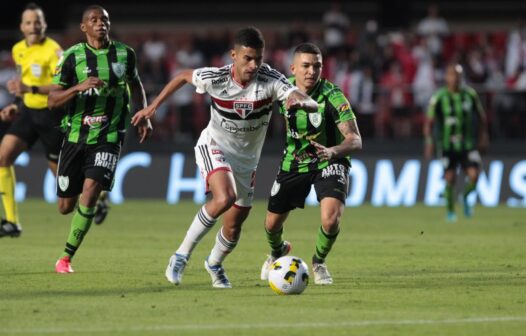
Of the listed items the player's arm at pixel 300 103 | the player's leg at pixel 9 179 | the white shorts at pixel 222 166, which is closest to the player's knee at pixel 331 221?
the white shorts at pixel 222 166

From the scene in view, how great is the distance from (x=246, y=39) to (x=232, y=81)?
0.47 metres

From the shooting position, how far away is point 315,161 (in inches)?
417

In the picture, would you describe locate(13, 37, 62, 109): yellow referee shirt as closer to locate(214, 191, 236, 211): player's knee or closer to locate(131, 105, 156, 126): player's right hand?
locate(131, 105, 156, 126): player's right hand

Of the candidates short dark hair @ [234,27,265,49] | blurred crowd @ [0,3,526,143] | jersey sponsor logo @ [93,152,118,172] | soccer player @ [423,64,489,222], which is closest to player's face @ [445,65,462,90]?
soccer player @ [423,64,489,222]

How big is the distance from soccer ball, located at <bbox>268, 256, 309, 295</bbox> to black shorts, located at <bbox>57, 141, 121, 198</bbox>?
2.26 metres

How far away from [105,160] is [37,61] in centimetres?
358

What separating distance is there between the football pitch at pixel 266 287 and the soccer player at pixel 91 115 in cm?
65

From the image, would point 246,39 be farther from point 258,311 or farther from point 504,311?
point 504,311

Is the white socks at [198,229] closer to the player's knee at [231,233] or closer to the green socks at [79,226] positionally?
the player's knee at [231,233]

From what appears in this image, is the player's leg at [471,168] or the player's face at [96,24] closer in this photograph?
the player's face at [96,24]

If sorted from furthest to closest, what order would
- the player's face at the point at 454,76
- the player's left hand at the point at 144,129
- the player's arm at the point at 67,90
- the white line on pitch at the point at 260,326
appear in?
1. the player's face at the point at 454,76
2. the player's arm at the point at 67,90
3. the player's left hand at the point at 144,129
4. the white line on pitch at the point at 260,326

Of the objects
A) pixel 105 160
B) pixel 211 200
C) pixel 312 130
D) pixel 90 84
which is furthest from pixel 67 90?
pixel 312 130

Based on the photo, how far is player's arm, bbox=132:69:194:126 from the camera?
31.9 feet

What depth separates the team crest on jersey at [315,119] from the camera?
34.7 feet
